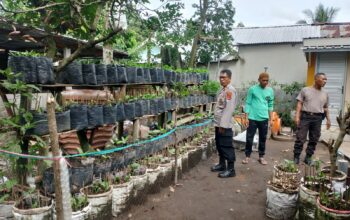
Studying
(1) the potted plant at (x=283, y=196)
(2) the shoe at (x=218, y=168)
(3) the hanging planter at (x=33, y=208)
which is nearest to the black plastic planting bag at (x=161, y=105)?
(2) the shoe at (x=218, y=168)

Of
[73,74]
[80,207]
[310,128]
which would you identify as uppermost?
[73,74]

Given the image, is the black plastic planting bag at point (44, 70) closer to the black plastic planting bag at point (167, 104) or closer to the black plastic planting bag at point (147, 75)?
the black plastic planting bag at point (147, 75)

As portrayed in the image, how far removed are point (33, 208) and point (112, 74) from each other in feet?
7.03

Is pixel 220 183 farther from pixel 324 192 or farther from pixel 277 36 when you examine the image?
pixel 277 36

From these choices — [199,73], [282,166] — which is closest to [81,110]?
[282,166]

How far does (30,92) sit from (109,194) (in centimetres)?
148

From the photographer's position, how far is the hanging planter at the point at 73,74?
3.71 m

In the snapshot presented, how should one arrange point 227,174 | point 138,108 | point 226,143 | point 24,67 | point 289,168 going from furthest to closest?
point 227,174 < point 226,143 < point 138,108 < point 289,168 < point 24,67

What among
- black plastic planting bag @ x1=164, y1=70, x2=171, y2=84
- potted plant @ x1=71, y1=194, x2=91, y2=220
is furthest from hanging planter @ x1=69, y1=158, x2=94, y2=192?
black plastic planting bag @ x1=164, y1=70, x2=171, y2=84

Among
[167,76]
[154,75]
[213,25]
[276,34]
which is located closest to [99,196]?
[154,75]

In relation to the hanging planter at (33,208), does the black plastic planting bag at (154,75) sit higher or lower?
higher

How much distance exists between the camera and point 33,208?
2988 mm

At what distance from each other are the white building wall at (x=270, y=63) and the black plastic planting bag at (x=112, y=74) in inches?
535

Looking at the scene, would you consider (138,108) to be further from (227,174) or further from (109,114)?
(227,174)
